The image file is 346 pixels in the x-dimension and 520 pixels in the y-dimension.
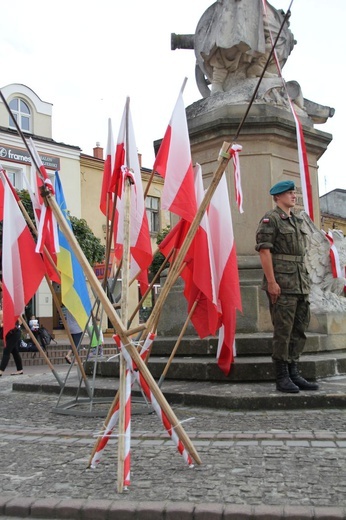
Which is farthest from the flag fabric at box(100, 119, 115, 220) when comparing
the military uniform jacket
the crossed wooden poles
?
the crossed wooden poles

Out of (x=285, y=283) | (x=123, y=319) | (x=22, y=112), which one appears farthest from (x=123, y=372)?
(x=22, y=112)

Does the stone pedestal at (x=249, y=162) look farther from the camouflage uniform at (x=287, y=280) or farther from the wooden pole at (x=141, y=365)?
the wooden pole at (x=141, y=365)

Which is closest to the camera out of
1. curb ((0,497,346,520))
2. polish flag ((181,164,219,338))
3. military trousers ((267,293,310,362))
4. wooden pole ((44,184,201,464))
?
curb ((0,497,346,520))

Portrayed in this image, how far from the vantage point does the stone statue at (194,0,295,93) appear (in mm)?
8406

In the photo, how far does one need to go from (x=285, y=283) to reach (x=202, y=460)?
221 cm

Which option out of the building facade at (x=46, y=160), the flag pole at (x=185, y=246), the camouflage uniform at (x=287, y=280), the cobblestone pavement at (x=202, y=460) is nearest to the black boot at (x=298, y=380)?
the camouflage uniform at (x=287, y=280)

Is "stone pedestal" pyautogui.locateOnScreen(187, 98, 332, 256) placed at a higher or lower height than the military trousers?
higher

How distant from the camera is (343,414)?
17.1ft

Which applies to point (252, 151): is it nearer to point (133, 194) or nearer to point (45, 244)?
point (45, 244)

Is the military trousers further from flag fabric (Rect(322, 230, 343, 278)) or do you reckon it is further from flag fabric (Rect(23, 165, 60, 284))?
flag fabric (Rect(23, 165, 60, 284))

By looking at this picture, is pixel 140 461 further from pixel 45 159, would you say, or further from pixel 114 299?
pixel 45 159

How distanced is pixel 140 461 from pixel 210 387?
86.2 inches

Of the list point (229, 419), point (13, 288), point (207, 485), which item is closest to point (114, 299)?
point (13, 288)

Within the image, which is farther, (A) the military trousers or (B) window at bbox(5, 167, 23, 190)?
(B) window at bbox(5, 167, 23, 190)
